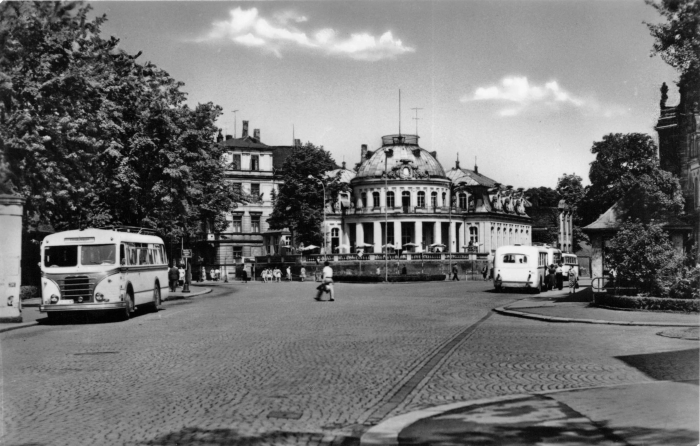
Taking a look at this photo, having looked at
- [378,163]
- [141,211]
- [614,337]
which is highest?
[378,163]

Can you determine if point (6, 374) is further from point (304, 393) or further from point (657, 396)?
point (657, 396)

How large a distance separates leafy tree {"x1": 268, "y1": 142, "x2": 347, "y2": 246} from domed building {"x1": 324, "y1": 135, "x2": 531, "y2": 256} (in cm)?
953

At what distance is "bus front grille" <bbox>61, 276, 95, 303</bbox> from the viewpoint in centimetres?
2383

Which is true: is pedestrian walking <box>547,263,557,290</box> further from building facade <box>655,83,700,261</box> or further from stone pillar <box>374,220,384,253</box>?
stone pillar <box>374,220,384,253</box>

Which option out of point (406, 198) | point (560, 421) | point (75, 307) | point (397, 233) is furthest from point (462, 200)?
point (560, 421)

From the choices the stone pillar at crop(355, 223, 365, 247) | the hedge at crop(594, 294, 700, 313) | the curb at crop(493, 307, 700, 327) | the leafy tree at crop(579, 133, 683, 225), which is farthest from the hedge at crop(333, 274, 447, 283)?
the hedge at crop(594, 294, 700, 313)

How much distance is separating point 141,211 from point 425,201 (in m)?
67.9

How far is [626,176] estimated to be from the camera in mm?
41094

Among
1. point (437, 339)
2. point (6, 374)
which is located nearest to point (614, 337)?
point (437, 339)

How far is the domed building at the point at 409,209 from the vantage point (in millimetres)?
103312

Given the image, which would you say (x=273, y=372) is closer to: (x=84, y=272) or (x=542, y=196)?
(x=84, y=272)

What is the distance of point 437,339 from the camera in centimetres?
1819

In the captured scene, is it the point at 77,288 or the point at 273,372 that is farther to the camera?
the point at 77,288

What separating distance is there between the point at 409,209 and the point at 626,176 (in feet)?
206
